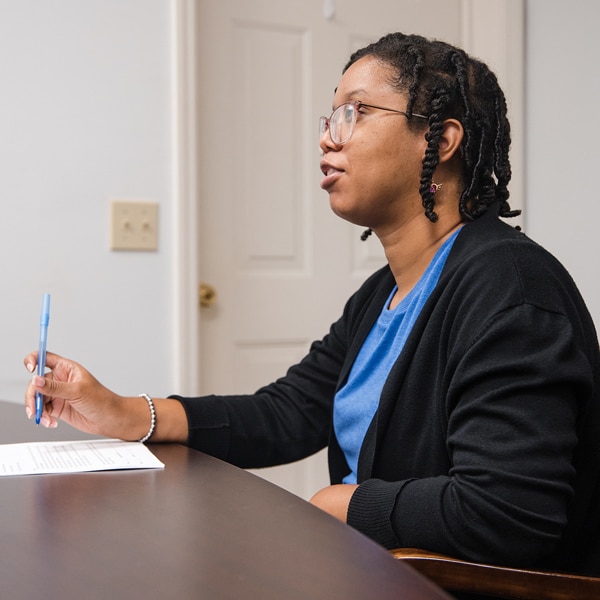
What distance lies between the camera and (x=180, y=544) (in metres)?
0.66

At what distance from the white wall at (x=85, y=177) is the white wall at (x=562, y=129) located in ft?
4.35

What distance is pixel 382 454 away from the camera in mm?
1148

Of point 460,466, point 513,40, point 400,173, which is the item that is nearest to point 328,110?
point 513,40

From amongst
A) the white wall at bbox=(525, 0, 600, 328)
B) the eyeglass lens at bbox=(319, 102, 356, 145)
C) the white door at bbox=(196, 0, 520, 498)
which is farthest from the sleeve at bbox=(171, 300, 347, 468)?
the white wall at bbox=(525, 0, 600, 328)

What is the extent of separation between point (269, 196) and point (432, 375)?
58.8 inches

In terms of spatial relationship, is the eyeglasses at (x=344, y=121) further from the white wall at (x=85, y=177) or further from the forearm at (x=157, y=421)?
the white wall at (x=85, y=177)

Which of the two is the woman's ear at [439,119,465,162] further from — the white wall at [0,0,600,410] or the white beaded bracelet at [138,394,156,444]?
the white wall at [0,0,600,410]

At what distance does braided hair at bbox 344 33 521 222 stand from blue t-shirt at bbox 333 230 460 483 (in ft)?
0.27

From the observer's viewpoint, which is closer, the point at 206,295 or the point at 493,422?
the point at 493,422

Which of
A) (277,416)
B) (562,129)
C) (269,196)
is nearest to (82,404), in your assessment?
(277,416)

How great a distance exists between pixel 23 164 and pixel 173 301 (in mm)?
542

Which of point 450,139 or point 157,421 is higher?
point 450,139

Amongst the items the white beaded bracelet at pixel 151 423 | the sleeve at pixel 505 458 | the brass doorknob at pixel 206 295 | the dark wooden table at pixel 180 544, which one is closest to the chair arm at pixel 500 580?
the sleeve at pixel 505 458

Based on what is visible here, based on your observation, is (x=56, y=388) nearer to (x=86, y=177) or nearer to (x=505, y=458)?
(x=505, y=458)
